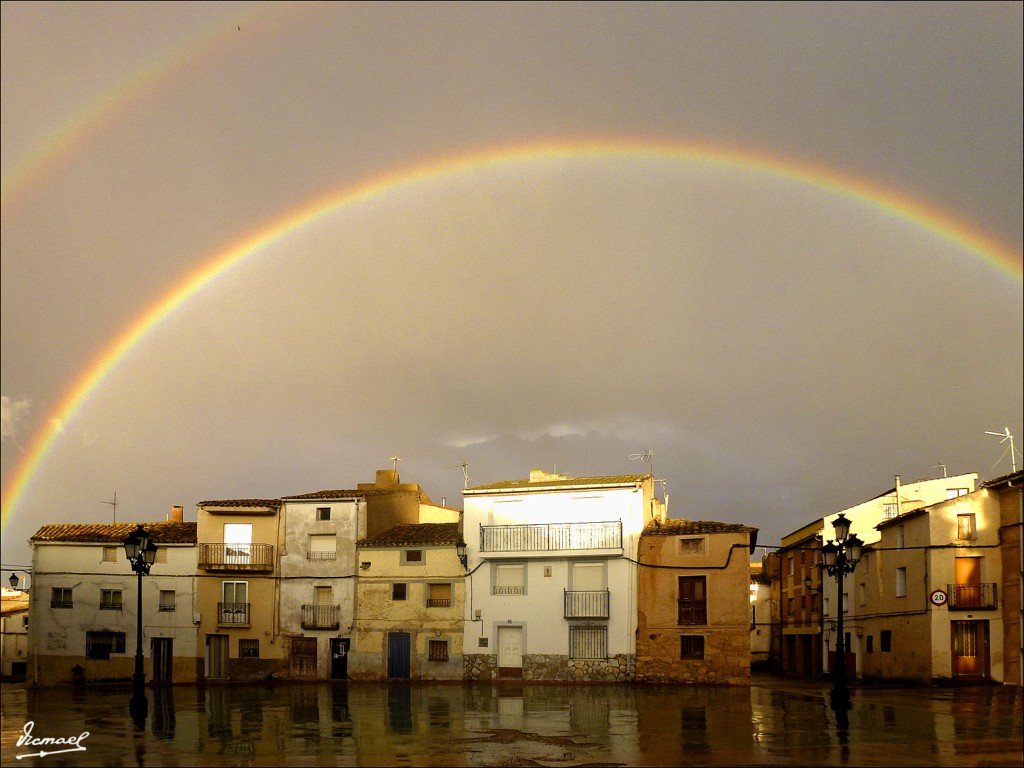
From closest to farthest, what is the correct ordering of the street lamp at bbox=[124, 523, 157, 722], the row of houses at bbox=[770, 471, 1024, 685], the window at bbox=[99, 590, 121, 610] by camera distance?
the street lamp at bbox=[124, 523, 157, 722] → the row of houses at bbox=[770, 471, 1024, 685] → the window at bbox=[99, 590, 121, 610]

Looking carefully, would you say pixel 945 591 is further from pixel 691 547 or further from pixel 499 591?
pixel 499 591

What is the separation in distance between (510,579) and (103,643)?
19.9m

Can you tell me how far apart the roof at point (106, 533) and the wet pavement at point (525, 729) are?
14.4 meters

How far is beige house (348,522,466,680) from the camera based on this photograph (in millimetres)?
48469

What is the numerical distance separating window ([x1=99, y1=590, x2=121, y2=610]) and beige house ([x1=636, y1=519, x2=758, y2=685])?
81.9 feet

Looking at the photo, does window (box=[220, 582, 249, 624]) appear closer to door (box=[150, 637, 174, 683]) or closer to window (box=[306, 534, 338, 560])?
door (box=[150, 637, 174, 683])

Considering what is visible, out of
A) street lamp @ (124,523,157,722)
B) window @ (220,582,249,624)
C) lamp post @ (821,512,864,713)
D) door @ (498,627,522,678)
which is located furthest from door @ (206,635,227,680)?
lamp post @ (821,512,864,713)

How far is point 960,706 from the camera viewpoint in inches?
1161

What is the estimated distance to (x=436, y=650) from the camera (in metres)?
48.7

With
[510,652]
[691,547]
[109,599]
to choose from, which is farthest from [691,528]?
[109,599]

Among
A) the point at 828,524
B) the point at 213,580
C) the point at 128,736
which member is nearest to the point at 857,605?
the point at 828,524

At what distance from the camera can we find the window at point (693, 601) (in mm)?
45094

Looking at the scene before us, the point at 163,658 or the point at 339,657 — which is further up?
the point at 339,657

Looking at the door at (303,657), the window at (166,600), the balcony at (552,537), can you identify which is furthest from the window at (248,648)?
the balcony at (552,537)
